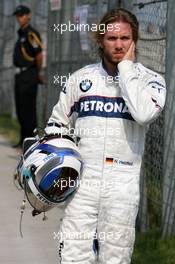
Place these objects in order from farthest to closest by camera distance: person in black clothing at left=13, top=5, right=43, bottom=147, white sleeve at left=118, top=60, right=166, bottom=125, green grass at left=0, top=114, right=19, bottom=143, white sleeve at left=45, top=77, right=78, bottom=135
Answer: green grass at left=0, top=114, right=19, bottom=143 → person in black clothing at left=13, top=5, right=43, bottom=147 → white sleeve at left=45, top=77, right=78, bottom=135 → white sleeve at left=118, top=60, right=166, bottom=125

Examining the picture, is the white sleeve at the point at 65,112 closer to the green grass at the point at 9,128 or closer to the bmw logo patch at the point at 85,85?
the bmw logo patch at the point at 85,85

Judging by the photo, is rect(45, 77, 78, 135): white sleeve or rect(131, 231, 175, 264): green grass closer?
rect(45, 77, 78, 135): white sleeve

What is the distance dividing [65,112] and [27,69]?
804cm

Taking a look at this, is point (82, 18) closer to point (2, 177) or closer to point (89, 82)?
point (2, 177)

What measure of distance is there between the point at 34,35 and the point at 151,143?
5.34m

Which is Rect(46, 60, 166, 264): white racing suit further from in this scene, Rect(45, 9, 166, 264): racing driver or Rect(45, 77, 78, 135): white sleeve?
Rect(45, 77, 78, 135): white sleeve

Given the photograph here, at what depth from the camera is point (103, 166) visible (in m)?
4.85

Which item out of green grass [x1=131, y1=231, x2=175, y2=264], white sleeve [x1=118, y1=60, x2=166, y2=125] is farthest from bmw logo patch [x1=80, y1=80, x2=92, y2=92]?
green grass [x1=131, y1=231, x2=175, y2=264]

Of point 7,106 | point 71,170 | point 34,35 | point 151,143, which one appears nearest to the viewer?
point 71,170

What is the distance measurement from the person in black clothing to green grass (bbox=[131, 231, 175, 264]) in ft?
18.8

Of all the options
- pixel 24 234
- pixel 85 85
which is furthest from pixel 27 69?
pixel 85 85

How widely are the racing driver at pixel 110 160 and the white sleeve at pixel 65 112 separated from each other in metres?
0.10

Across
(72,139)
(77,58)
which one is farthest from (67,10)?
(72,139)

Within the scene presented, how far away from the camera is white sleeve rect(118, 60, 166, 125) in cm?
473
